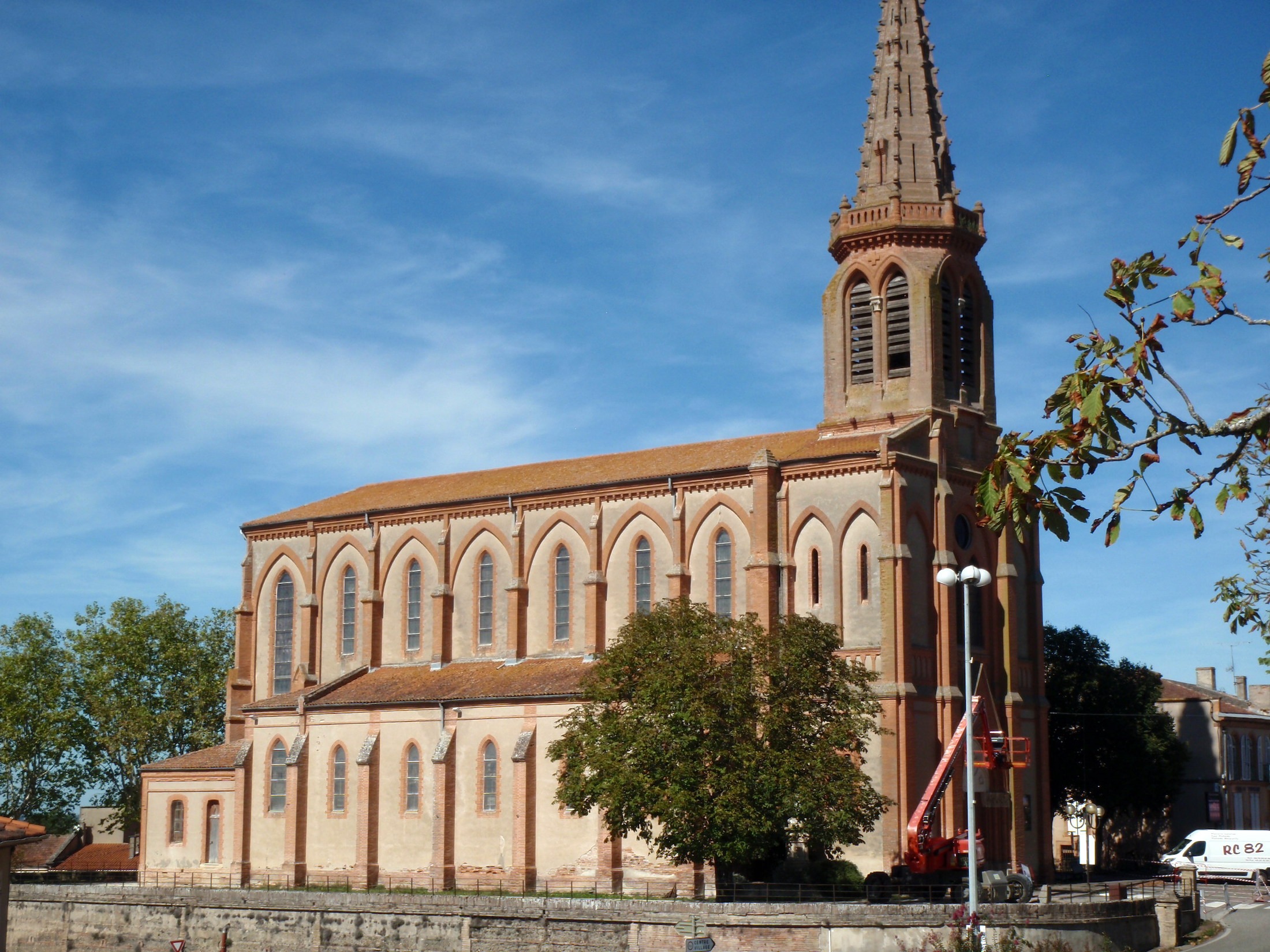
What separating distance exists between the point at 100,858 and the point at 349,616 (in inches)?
1131

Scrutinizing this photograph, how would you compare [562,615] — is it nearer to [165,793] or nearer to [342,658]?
[342,658]

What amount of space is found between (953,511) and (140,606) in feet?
164

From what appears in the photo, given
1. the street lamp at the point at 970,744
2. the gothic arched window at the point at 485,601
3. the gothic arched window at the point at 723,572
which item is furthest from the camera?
the gothic arched window at the point at 485,601

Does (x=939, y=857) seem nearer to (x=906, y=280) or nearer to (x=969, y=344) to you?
(x=969, y=344)

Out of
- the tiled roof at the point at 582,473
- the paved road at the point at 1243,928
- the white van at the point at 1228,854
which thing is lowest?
the paved road at the point at 1243,928

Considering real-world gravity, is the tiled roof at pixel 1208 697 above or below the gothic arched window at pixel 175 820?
above

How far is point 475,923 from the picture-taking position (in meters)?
44.2

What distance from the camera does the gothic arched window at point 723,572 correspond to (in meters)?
56.0

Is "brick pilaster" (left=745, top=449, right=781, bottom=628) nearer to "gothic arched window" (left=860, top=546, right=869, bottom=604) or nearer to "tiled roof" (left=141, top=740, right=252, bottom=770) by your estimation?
"gothic arched window" (left=860, top=546, right=869, bottom=604)

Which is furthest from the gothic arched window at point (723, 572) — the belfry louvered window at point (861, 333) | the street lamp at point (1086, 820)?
the street lamp at point (1086, 820)

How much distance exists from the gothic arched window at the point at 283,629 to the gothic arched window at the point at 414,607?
6.23 metres

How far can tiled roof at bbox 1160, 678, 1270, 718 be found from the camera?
254 feet

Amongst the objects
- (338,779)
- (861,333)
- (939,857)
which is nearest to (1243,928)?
(939,857)

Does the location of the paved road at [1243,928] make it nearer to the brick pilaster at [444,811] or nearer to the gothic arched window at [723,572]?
the gothic arched window at [723,572]
